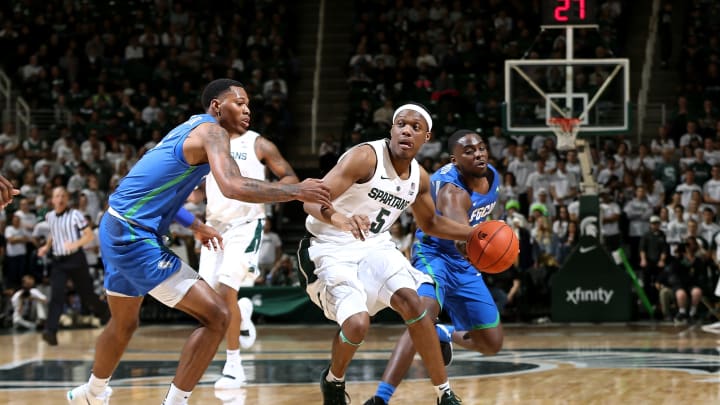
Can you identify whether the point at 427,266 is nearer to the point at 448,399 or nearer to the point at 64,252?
the point at 448,399

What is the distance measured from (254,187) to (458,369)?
439 centimetres

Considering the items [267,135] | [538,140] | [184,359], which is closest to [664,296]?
[538,140]

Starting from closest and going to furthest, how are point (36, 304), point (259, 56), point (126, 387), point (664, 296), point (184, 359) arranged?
point (184, 359) < point (126, 387) < point (664, 296) < point (36, 304) < point (259, 56)

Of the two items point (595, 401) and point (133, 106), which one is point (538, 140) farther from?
point (595, 401)

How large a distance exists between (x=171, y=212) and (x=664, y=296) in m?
10.2

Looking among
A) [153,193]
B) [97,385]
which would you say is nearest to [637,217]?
[97,385]

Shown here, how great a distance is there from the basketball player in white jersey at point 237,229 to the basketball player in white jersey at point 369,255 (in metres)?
1.93

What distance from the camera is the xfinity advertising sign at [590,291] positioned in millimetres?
14875

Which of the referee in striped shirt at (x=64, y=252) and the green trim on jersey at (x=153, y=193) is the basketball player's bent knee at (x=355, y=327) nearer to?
the green trim on jersey at (x=153, y=193)

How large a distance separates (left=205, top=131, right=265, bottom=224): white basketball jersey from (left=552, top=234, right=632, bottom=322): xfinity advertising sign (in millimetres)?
6829

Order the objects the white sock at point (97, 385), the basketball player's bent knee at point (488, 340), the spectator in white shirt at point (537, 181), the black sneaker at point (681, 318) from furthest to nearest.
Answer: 1. the spectator in white shirt at point (537, 181)
2. the black sneaker at point (681, 318)
3. the basketball player's bent knee at point (488, 340)
4. the white sock at point (97, 385)

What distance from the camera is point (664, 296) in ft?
49.2

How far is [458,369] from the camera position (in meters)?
9.41

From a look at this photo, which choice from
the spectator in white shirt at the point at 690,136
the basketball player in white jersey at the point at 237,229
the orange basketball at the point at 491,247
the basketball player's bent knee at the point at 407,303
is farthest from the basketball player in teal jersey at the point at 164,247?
the spectator in white shirt at the point at 690,136
